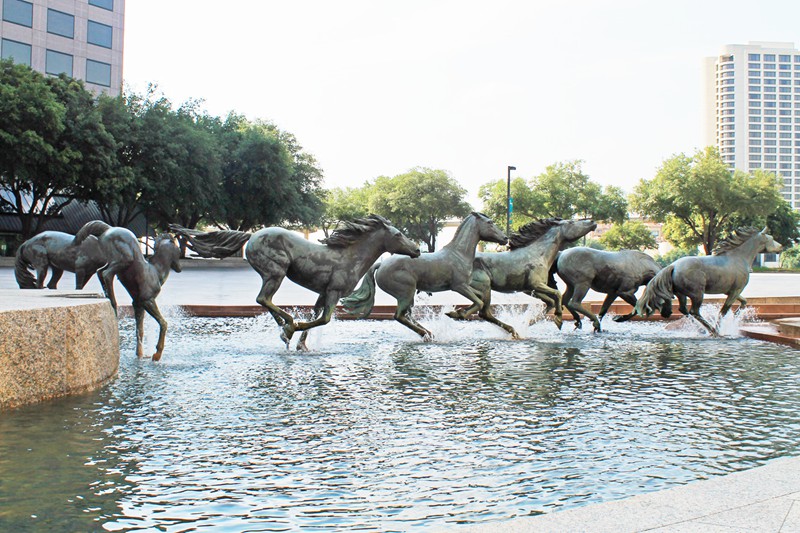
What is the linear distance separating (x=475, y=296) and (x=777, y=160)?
7424 inches

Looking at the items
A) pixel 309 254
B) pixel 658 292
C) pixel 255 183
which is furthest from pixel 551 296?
pixel 255 183

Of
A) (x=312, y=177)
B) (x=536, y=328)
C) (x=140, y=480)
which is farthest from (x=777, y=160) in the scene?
(x=140, y=480)

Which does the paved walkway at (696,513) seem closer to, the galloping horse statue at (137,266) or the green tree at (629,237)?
the galloping horse statue at (137,266)

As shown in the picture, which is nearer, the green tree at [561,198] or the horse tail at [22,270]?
the horse tail at [22,270]

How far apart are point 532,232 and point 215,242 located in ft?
19.0

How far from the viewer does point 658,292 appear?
1373cm

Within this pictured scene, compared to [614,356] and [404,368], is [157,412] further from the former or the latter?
[614,356]

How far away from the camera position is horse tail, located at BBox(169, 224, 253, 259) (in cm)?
1129

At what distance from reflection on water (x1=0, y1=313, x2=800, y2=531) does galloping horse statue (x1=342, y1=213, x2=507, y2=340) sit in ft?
7.49

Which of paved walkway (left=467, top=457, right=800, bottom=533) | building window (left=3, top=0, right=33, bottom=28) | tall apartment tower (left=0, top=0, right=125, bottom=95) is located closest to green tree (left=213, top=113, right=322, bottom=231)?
tall apartment tower (left=0, top=0, right=125, bottom=95)

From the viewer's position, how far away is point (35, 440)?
223 inches

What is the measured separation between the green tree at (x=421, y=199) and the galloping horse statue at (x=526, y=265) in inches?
2952

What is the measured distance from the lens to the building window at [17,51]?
63219mm

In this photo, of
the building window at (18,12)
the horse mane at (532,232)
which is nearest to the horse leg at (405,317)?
the horse mane at (532,232)
